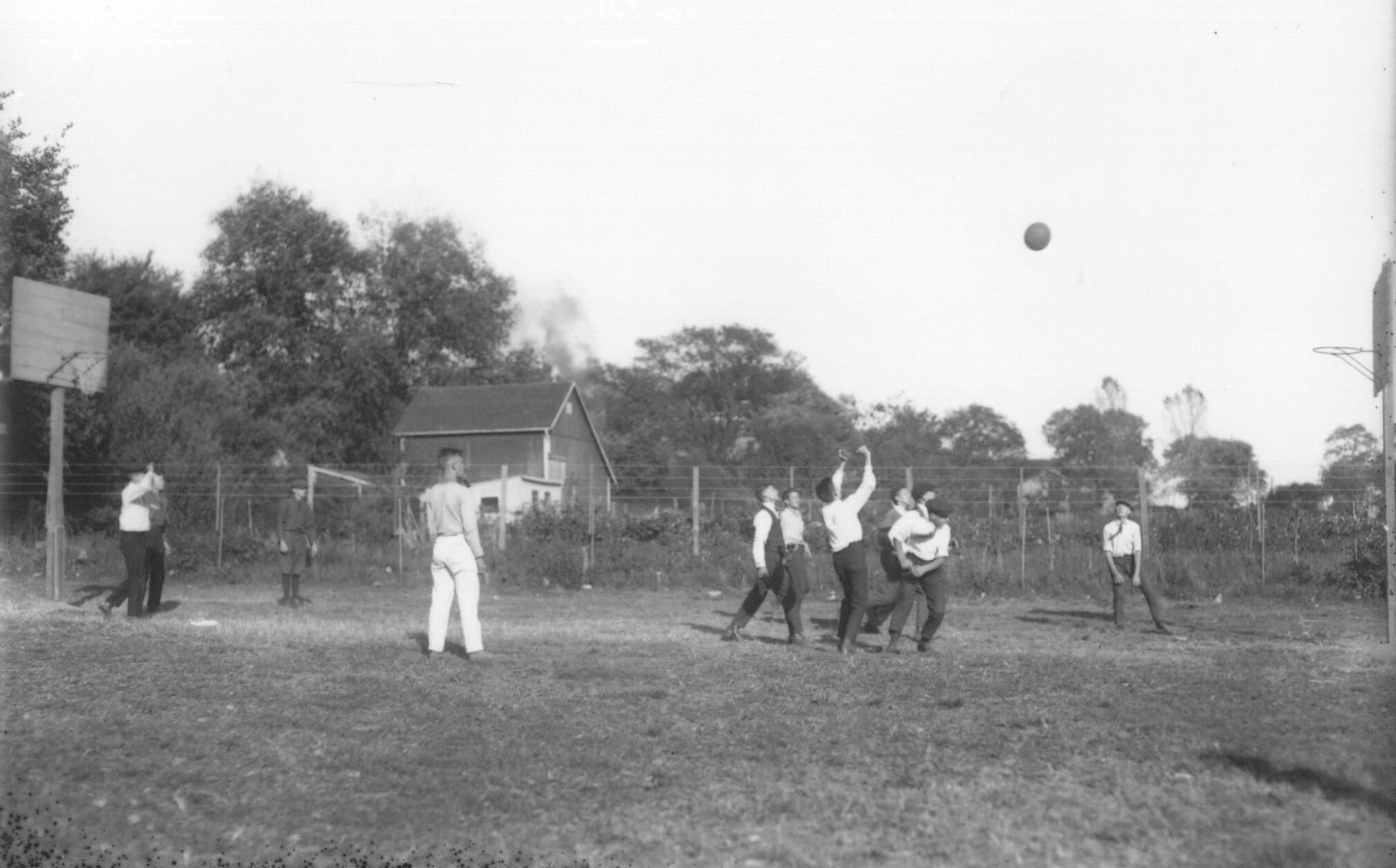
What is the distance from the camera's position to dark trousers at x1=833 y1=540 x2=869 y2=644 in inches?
469

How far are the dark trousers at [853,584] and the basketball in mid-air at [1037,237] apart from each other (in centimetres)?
533

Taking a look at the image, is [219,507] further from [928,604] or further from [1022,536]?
[928,604]

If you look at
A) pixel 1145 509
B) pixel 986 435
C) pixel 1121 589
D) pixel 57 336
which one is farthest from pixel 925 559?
pixel 986 435

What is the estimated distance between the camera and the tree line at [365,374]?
30.7 meters

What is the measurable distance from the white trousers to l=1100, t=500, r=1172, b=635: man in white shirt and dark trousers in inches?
321

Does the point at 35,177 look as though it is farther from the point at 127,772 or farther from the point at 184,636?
the point at 127,772

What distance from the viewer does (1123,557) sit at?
15.0 m

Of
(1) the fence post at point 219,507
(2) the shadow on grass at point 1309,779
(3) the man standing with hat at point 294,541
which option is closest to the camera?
(2) the shadow on grass at point 1309,779

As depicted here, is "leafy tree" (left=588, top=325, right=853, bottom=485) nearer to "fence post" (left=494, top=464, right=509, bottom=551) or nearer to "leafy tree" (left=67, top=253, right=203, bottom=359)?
"leafy tree" (left=67, top=253, right=203, bottom=359)

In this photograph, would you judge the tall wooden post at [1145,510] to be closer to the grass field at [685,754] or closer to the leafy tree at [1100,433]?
the grass field at [685,754]

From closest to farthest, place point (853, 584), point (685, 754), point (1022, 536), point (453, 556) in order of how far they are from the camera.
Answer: point (685, 754), point (453, 556), point (853, 584), point (1022, 536)

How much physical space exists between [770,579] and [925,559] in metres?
1.59

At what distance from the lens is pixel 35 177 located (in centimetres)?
2845

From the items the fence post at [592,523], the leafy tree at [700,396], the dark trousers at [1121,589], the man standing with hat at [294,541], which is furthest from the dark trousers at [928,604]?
the leafy tree at [700,396]
